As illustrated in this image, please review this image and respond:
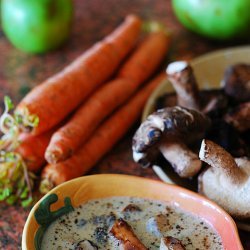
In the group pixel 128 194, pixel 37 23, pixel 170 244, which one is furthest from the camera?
pixel 37 23

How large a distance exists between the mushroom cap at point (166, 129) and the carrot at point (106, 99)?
140mm

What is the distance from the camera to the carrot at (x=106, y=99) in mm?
980

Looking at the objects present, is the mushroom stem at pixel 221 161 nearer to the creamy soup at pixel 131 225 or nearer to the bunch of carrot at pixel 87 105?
the creamy soup at pixel 131 225

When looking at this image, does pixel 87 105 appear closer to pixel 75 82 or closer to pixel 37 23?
pixel 75 82

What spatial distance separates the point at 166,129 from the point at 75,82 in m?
0.29

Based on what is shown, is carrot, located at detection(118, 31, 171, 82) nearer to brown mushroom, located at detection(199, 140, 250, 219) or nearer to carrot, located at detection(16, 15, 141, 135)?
carrot, located at detection(16, 15, 141, 135)

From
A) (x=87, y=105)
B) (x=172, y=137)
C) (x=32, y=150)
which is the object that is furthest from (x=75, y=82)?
(x=172, y=137)

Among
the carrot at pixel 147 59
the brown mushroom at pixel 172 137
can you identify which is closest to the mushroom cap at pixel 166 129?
the brown mushroom at pixel 172 137

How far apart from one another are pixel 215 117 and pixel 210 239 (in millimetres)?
283

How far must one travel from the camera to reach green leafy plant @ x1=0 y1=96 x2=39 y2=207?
3.14 feet

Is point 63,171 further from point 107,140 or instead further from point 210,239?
point 210,239

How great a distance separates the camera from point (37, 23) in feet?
4.09

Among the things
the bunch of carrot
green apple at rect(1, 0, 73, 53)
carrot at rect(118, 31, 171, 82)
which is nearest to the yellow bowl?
the bunch of carrot

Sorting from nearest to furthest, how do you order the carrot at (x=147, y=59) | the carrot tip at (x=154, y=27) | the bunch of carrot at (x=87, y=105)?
the bunch of carrot at (x=87, y=105), the carrot at (x=147, y=59), the carrot tip at (x=154, y=27)
